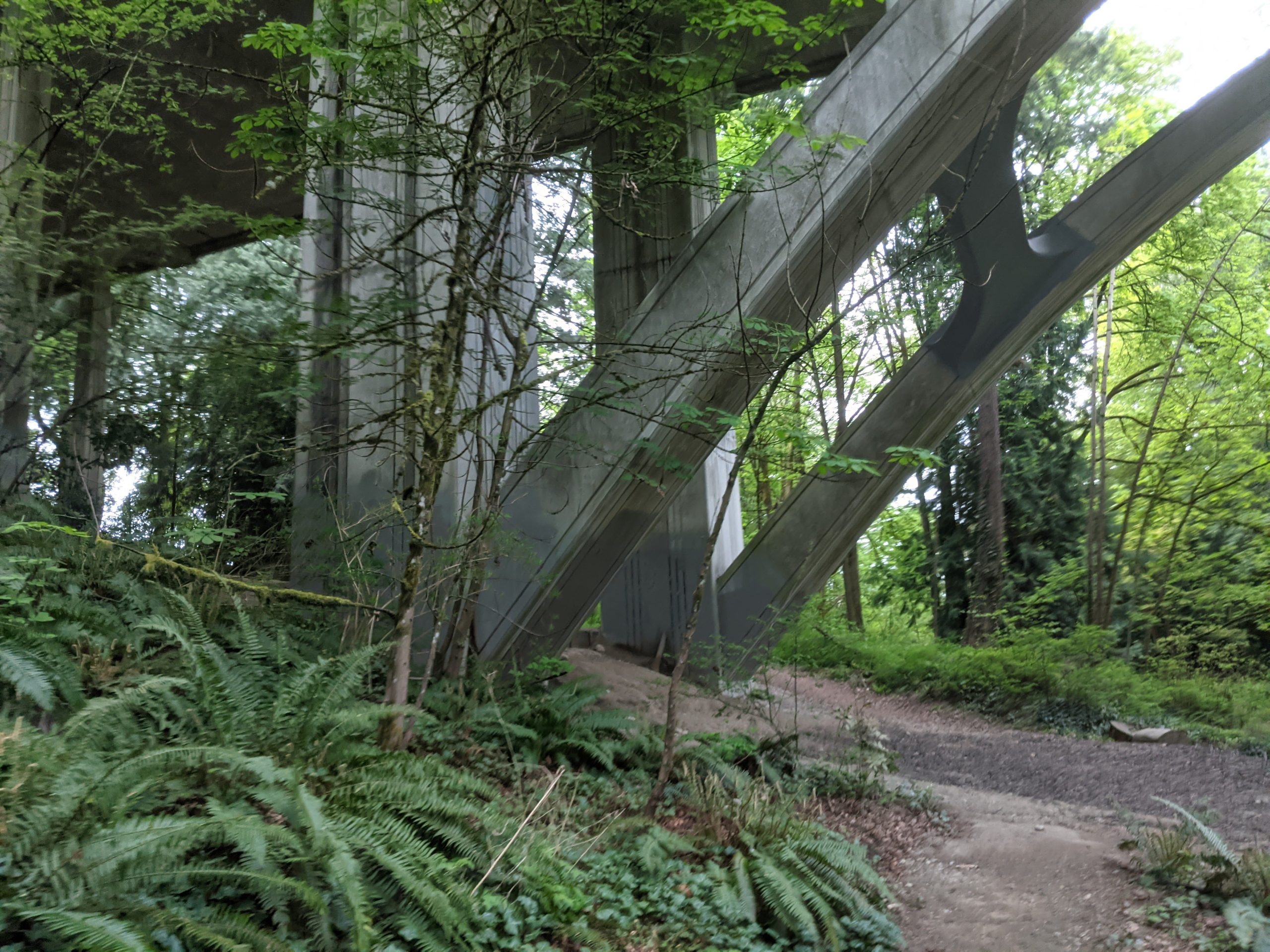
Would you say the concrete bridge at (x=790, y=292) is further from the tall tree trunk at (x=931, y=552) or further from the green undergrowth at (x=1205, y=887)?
the tall tree trunk at (x=931, y=552)

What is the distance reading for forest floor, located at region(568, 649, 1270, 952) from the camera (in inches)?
189

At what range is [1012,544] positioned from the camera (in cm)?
1430

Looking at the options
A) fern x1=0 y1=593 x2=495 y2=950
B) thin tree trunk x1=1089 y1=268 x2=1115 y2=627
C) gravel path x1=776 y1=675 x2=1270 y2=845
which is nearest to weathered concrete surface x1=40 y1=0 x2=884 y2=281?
fern x1=0 y1=593 x2=495 y2=950

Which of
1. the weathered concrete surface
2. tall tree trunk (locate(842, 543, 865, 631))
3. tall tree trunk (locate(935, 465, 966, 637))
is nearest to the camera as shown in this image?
the weathered concrete surface

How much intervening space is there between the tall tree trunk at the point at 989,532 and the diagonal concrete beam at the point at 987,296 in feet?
14.1

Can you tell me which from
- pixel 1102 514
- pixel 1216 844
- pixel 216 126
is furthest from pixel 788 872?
pixel 216 126

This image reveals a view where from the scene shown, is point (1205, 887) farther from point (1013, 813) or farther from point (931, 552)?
point (931, 552)

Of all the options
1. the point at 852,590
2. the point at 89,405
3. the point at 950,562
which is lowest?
the point at 852,590

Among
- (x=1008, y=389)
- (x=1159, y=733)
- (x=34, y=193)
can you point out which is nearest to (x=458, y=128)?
(x=34, y=193)

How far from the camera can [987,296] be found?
31.0 ft

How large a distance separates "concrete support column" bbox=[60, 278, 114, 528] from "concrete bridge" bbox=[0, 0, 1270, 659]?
0.09 m

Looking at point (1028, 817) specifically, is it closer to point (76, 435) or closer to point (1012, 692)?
point (1012, 692)

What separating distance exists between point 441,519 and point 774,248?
3722 mm

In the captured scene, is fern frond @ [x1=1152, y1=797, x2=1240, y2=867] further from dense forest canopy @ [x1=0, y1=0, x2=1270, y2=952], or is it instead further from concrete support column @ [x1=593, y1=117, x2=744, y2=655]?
concrete support column @ [x1=593, y1=117, x2=744, y2=655]
